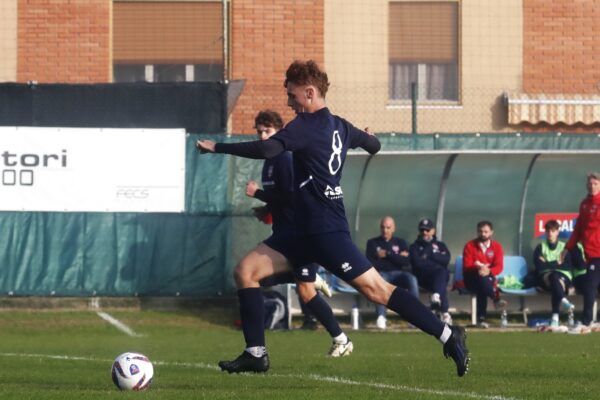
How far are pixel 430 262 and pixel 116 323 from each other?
14.3 ft

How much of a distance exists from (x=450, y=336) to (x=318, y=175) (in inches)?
52.7

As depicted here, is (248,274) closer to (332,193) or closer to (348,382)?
(332,193)

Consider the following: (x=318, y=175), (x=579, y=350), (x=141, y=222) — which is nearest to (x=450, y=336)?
(x=318, y=175)

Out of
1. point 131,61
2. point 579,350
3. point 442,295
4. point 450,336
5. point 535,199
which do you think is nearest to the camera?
point 450,336

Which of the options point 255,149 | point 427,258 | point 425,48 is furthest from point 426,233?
point 255,149

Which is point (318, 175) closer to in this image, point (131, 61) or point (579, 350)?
point (579, 350)

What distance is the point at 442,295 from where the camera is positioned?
19453 millimetres

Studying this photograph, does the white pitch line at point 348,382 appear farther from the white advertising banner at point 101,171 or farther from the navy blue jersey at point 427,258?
the navy blue jersey at point 427,258

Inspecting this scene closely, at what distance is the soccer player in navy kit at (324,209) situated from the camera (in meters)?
9.27

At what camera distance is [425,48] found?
25656 mm

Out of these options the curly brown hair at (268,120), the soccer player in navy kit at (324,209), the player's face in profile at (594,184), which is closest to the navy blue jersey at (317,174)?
the soccer player in navy kit at (324,209)

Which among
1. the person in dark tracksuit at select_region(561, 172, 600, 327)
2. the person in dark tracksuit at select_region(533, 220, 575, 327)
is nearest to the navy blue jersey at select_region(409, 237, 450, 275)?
the person in dark tracksuit at select_region(533, 220, 575, 327)

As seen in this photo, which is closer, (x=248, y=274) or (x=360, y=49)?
(x=248, y=274)

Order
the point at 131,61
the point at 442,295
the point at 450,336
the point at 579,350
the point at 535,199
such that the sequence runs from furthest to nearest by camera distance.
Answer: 1. the point at 131,61
2. the point at 535,199
3. the point at 442,295
4. the point at 579,350
5. the point at 450,336
